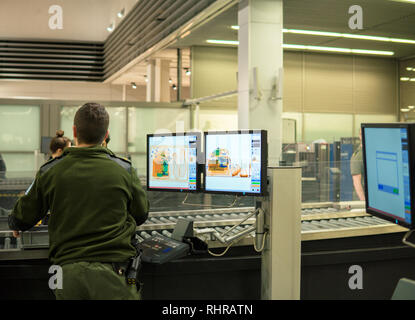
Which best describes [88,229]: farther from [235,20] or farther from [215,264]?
[235,20]

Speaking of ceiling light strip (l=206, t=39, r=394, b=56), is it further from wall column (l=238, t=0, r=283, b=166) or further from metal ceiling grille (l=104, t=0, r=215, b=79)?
wall column (l=238, t=0, r=283, b=166)

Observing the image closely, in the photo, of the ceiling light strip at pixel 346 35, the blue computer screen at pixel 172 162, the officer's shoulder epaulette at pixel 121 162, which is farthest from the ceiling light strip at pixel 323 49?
the officer's shoulder epaulette at pixel 121 162

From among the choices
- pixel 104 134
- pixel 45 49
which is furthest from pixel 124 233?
pixel 45 49

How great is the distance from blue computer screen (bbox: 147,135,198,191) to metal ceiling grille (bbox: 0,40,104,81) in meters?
9.47

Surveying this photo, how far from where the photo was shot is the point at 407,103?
34.2ft

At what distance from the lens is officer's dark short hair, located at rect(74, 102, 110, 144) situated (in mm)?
1963

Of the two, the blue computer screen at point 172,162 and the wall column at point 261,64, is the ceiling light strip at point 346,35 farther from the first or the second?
the blue computer screen at point 172,162

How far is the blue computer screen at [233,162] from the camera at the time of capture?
8.66 feet

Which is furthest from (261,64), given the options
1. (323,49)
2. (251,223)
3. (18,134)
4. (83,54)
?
(83,54)

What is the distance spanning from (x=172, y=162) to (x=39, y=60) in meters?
9.78

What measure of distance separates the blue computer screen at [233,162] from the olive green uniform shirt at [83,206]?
2.85 feet

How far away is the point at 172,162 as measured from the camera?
3.00 metres

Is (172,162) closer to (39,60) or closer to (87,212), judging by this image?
(87,212)

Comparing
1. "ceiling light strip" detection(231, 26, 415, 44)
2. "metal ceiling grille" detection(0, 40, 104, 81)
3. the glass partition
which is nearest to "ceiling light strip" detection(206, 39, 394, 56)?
"ceiling light strip" detection(231, 26, 415, 44)
